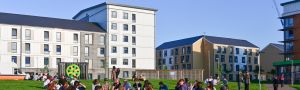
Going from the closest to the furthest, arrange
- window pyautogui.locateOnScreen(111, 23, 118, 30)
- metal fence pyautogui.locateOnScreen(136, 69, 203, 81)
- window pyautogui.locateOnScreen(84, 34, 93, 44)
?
metal fence pyautogui.locateOnScreen(136, 69, 203, 81), window pyautogui.locateOnScreen(84, 34, 93, 44), window pyautogui.locateOnScreen(111, 23, 118, 30)

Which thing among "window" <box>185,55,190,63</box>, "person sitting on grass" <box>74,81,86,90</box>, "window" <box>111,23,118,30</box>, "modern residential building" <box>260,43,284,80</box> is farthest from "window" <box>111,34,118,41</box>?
"person sitting on grass" <box>74,81,86,90</box>

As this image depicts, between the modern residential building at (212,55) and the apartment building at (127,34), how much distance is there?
1969cm

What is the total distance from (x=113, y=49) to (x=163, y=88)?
61.0 metres

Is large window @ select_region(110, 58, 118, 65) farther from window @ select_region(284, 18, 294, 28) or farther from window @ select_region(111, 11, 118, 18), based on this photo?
window @ select_region(284, 18, 294, 28)

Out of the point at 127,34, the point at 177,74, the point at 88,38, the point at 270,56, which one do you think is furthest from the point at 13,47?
the point at 270,56

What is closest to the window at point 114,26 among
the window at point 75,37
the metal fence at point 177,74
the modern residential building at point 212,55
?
the window at point 75,37

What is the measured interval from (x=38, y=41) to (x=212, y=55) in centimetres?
4646

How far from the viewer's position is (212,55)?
372ft

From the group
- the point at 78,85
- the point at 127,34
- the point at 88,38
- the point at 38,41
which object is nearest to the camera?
the point at 78,85

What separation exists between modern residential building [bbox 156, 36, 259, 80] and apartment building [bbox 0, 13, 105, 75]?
110 ft

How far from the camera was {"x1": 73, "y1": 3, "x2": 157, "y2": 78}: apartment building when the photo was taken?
88375 millimetres

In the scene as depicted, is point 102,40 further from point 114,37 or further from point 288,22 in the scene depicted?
point 288,22

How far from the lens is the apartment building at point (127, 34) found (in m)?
88.4

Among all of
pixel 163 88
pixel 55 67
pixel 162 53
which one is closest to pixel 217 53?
pixel 162 53
